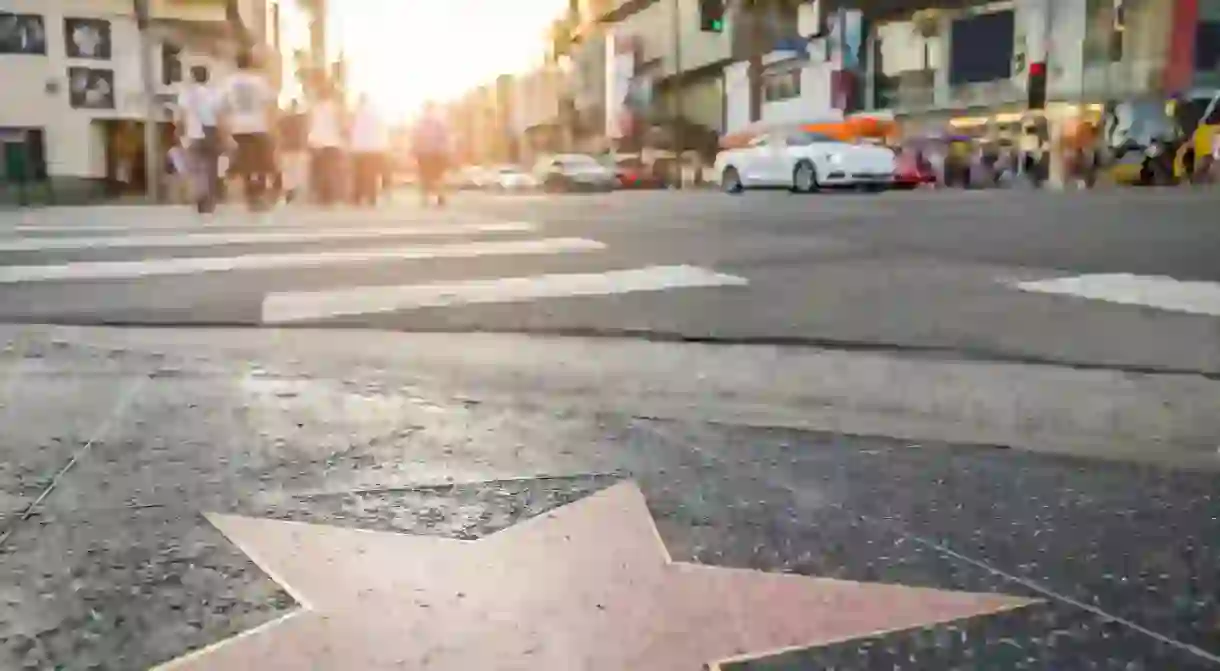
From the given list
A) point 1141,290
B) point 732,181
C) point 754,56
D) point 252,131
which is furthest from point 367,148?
point 754,56

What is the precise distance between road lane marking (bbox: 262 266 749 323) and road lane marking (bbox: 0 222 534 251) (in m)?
2.37

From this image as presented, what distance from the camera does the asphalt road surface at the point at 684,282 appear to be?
A: 3.37 m

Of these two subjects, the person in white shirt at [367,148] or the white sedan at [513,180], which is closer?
the person in white shirt at [367,148]

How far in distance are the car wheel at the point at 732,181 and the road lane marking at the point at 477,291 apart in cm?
1790

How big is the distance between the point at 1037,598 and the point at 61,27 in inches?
1150

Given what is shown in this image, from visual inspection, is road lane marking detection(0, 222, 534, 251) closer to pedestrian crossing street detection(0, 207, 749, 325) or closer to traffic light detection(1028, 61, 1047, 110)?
pedestrian crossing street detection(0, 207, 749, 325)

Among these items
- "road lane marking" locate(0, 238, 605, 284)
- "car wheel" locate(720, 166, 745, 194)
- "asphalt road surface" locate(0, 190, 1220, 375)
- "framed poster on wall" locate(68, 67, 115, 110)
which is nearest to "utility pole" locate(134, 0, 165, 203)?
"framed poster on wall" locate(68, 67, 115, 110)

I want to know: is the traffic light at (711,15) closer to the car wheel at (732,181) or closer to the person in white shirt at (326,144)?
the car wheel at (732,181)

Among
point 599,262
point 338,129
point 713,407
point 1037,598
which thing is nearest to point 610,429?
point 713,407

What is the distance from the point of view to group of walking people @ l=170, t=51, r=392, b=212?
10711 mm

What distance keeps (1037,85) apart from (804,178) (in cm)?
1217

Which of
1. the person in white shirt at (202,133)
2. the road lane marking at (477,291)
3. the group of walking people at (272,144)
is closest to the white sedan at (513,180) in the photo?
the group of walking people at (272,144)

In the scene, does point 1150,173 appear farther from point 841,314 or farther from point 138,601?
point 138,601

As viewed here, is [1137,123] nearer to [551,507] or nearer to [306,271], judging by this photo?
[306,271]
